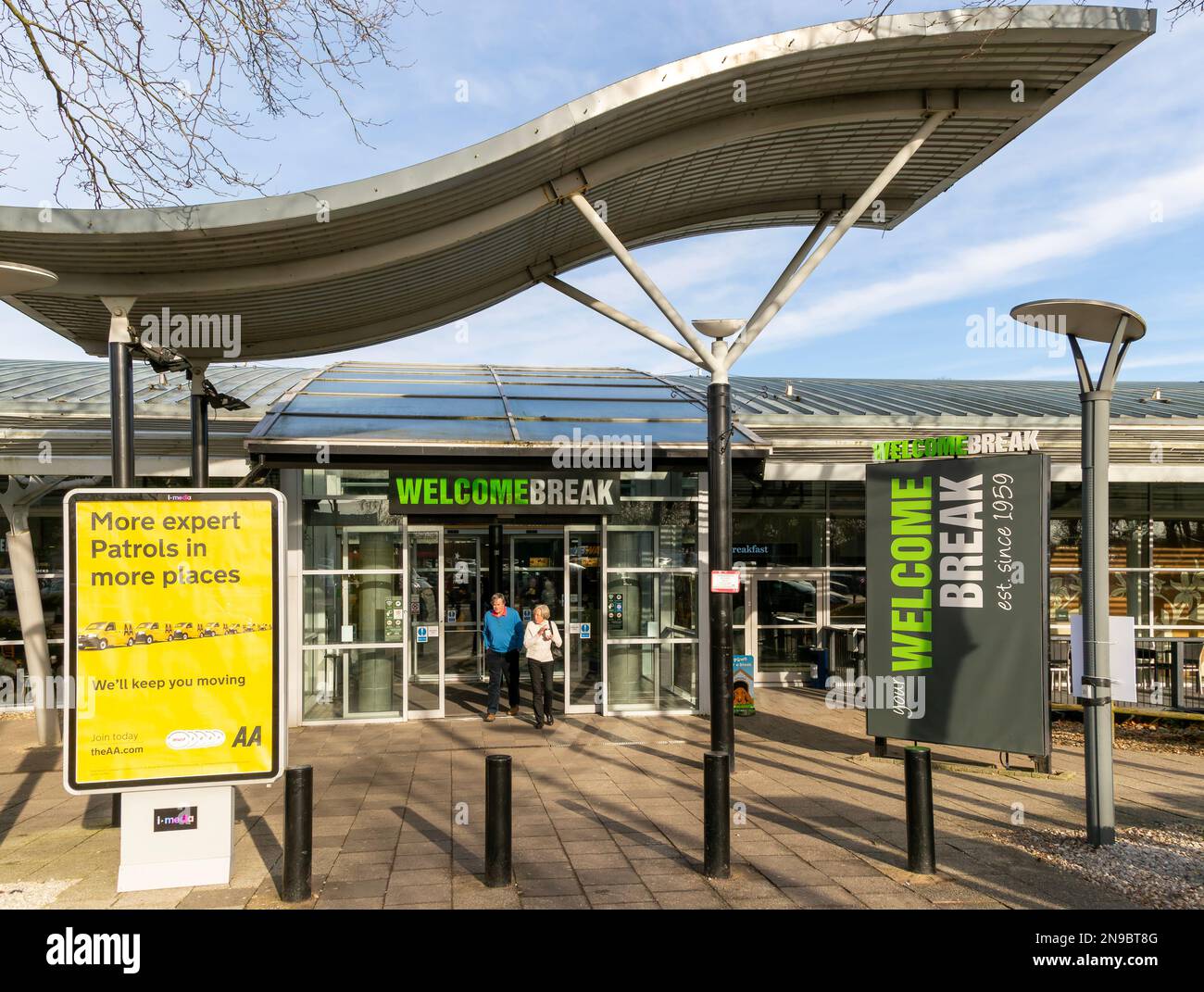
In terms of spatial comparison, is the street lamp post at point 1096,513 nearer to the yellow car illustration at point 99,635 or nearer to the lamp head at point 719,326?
the lamp head at point 719,326

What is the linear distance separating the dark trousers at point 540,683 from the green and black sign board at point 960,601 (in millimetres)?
4021

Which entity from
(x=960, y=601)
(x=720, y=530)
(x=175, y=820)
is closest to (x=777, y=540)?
(x=960, y=601)

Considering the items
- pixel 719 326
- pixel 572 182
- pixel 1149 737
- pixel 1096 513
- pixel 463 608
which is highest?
pixel 572 182

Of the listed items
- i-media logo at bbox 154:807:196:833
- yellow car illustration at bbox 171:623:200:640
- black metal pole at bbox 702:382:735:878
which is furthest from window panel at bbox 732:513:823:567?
i-media logo at bbox 154:807:196:833

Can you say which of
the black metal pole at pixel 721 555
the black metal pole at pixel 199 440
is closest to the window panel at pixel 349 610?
the black metal pole at pixel 199 440

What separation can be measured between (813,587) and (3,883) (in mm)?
12238

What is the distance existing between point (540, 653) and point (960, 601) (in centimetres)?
506

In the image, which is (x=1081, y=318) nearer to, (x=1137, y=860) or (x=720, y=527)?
(x=720, y=527)

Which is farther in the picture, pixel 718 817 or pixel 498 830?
pixel 718 817

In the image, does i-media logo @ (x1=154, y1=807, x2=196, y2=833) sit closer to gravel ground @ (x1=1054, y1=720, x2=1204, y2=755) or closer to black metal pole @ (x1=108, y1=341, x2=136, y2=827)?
black metal pole @ (x1=108, y1=341, x2=136, y2=827)

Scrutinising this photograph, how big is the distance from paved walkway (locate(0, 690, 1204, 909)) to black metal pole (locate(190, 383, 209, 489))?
10.5 ft

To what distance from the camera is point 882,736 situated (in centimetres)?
970

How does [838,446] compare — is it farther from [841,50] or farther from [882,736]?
[841,50]

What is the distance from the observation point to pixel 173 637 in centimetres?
624
